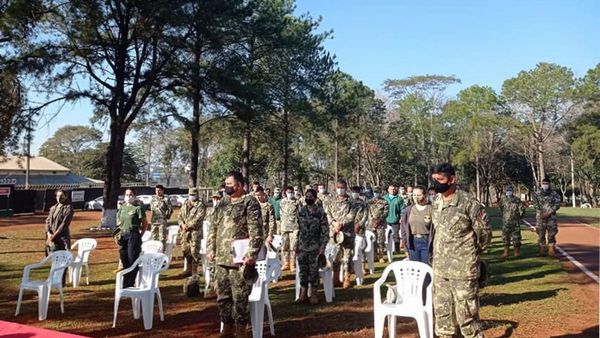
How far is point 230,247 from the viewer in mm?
5562

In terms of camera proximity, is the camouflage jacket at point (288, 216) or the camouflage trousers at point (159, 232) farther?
the camouflage jacket at point (288, 216)

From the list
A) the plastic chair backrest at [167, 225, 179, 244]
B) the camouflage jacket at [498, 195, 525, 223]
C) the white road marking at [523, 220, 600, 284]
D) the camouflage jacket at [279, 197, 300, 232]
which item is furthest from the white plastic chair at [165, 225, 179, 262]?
the white road marking at [523, 220, 600, 284]

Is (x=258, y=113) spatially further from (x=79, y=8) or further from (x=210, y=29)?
(x=79, y=8)

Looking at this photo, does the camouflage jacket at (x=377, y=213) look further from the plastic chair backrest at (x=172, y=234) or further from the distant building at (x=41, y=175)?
the distant building at (x=41, y=175)

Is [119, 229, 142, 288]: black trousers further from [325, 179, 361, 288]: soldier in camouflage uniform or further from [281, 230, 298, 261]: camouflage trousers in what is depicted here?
[281, 230, 298, 261]: camouflage trousers

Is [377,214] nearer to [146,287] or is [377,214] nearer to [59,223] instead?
[146,287]

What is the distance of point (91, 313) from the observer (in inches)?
285

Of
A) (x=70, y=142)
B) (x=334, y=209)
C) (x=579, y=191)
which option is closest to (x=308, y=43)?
(x=334, y=209)

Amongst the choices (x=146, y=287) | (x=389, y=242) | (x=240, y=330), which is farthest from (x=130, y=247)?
(x=389, y=242)

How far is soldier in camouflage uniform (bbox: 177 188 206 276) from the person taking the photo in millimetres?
9359

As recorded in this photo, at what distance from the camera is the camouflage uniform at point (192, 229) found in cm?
936

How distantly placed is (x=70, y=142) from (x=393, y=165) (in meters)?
46.5

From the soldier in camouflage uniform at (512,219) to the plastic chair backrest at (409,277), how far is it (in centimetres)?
786

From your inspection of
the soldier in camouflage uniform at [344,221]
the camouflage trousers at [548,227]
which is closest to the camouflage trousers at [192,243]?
the soldier in camouflage uniform at [344,221]
